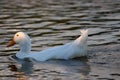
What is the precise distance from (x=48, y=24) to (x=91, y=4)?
19.9 feet

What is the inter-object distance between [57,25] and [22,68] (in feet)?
19.9

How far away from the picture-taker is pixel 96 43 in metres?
16.9

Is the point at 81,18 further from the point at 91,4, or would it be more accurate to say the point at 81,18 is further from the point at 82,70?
the point at 82,70

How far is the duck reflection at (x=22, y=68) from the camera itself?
1345 centimetres

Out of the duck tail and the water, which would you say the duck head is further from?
the duck tail

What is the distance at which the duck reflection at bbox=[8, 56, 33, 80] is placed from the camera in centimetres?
1345

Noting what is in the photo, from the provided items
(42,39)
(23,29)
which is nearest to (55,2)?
(23,29)

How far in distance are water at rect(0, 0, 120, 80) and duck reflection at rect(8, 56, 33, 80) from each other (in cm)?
11

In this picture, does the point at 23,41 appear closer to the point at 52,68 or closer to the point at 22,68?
the point at 22,68

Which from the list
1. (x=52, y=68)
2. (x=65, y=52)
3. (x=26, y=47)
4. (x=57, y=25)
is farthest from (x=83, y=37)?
(x=57, y=25)

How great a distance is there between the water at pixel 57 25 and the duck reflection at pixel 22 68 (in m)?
0.11

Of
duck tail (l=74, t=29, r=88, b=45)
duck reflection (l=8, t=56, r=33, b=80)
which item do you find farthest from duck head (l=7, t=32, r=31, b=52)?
duck tail (l=74, t=29, r=88, b=45)

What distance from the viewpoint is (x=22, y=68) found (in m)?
14.5

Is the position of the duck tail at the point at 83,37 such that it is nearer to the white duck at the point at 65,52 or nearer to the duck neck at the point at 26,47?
the white duck at the point at 65,52
